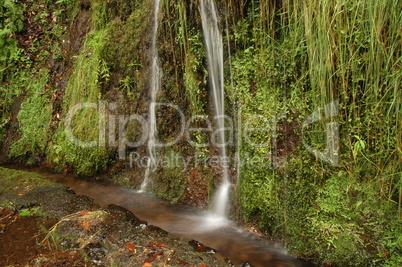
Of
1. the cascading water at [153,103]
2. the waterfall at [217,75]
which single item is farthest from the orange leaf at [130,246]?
the cascading water at [153,103]

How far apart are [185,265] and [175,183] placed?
1.88m

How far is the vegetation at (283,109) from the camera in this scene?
2.39m

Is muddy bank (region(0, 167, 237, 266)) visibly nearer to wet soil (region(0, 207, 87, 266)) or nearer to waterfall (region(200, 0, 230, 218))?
wet soil (region(0, 207, 87, 266))

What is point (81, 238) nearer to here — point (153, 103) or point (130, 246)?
point (130, 246)

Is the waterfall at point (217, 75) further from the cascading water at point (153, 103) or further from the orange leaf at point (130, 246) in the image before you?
the orange leaf at point (130, 246)

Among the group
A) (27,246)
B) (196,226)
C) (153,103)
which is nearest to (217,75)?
(153,103)

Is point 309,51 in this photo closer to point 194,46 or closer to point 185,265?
point 194,46

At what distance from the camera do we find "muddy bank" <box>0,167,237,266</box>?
241 cm

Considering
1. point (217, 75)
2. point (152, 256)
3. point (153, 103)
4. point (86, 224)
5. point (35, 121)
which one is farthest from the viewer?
point (35, 121)

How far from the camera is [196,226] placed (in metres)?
3.43

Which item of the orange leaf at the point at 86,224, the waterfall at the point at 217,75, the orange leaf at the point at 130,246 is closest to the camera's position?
the orange leaf at the point at 130,246

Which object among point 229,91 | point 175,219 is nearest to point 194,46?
point 229,91

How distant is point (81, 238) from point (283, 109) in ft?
7.45

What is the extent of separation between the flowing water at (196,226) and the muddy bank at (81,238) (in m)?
0.37
